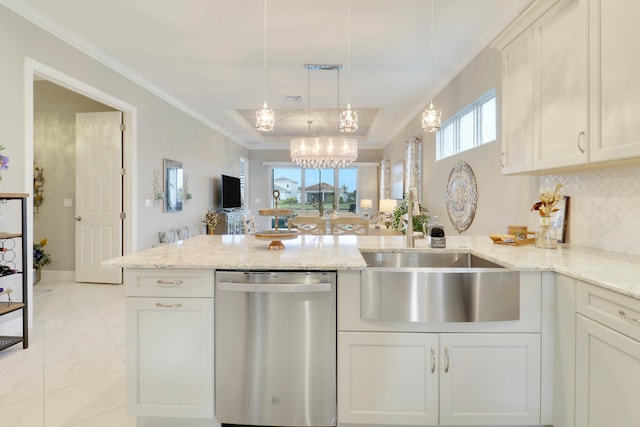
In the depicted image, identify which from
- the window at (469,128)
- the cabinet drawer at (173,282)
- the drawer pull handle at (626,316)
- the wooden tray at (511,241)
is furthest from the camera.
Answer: the window at (469,128)

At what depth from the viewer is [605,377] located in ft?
4.35

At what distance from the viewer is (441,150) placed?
4973mm

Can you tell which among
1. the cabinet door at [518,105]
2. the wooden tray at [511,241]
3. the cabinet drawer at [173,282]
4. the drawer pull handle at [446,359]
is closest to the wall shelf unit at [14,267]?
the cabinet drawer at [173,282]

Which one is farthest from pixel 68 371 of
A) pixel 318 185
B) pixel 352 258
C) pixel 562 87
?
pixel 318 185

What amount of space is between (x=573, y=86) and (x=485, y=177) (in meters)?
1.72

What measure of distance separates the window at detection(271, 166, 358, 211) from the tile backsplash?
327 inches

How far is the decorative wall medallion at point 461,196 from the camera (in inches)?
152

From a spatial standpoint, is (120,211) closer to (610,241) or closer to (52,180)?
(52,180)

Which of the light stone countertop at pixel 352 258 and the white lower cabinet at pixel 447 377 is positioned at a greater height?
the light stone countertop at pixel 352 258

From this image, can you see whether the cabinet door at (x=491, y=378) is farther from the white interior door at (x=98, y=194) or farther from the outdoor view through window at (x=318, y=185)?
the outdoor view through window at (x=318, y=185)

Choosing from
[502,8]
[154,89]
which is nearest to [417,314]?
[502,8]

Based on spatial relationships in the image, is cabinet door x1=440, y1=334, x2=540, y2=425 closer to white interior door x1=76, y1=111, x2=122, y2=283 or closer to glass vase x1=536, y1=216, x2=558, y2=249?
glass vase x1=536, y1=216, x2=558, y2=249

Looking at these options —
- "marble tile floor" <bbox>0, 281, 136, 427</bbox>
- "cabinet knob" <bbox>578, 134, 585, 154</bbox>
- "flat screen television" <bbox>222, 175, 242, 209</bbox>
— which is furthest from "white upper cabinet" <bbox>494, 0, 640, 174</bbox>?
"flat screen television" <bbox>222, 175, 242, 209</bbox>

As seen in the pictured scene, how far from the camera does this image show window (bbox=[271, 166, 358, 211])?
35.2ft
